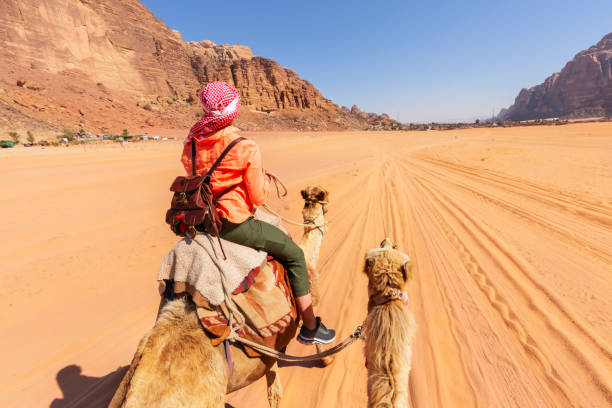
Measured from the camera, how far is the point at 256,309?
2.30 metres

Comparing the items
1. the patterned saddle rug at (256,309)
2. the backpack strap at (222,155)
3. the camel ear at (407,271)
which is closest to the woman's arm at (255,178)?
the backpack strap at (222,155)

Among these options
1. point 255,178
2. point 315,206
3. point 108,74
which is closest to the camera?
point 255,178

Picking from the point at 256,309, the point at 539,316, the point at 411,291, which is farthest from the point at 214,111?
the point at 539,316

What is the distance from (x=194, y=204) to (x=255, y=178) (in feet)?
1.71

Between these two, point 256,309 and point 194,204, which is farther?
point 256,309

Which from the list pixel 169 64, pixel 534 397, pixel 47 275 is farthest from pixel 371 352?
pixel 169 64

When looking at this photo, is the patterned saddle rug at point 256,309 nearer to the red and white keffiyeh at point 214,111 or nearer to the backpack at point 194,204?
the backpack at point 194,204

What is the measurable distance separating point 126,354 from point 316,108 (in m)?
119

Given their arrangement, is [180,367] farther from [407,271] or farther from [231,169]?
[407,271]

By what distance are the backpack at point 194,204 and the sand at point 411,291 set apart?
253 centimetres

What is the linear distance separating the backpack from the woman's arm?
16cm

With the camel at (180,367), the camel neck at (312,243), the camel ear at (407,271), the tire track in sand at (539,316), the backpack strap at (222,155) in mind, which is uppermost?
the backpack strap at (222,155)

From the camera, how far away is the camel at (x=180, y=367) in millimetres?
1625

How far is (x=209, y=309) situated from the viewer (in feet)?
6.81
